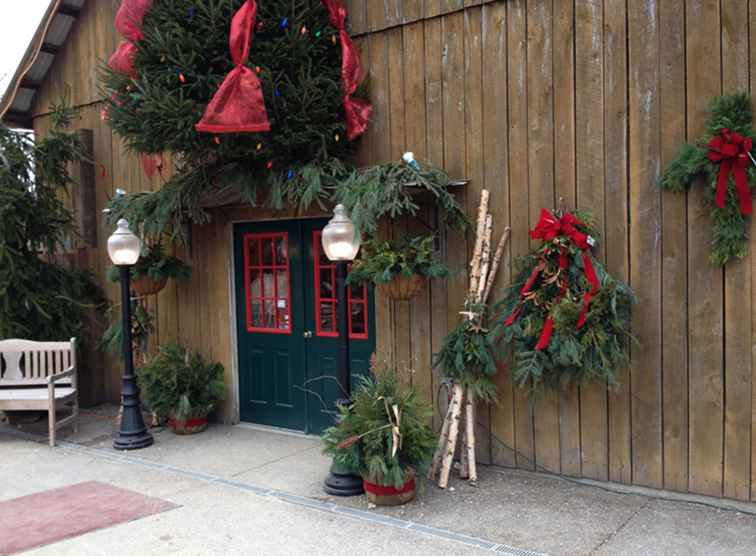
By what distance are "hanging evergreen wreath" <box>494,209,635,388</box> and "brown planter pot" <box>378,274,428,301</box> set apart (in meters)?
0.73

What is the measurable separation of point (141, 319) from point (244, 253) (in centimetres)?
135

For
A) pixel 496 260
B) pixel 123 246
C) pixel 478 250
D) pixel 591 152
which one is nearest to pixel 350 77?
pixel 478 250

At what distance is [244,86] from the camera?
582 cm

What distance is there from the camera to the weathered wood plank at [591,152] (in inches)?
206

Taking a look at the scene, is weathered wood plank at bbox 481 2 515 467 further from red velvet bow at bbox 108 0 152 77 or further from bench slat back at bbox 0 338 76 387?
bench slat back at bbox 0 338 76 387

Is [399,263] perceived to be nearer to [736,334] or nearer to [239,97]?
[239,97]

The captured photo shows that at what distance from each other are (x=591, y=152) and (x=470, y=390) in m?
2.01

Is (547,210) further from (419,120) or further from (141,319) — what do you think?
(141,319)

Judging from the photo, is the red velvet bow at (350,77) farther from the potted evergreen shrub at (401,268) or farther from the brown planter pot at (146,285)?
the brown planter pot at (146,285)

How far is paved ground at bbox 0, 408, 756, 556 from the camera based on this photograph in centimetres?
437

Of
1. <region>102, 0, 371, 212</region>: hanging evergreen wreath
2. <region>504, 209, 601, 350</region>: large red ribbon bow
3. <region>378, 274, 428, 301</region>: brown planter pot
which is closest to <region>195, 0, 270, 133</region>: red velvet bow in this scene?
<region>102, 0, 371, 212</region>: hanging evergreen wreath

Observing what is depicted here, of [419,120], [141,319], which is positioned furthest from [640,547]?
[141,319]

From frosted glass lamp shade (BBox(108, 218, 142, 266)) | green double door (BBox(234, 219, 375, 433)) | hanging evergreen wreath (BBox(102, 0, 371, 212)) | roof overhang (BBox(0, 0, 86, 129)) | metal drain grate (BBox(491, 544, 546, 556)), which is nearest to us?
metal drain grate (BBox(491, 544, 546, 556))

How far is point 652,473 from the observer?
5117 mm
